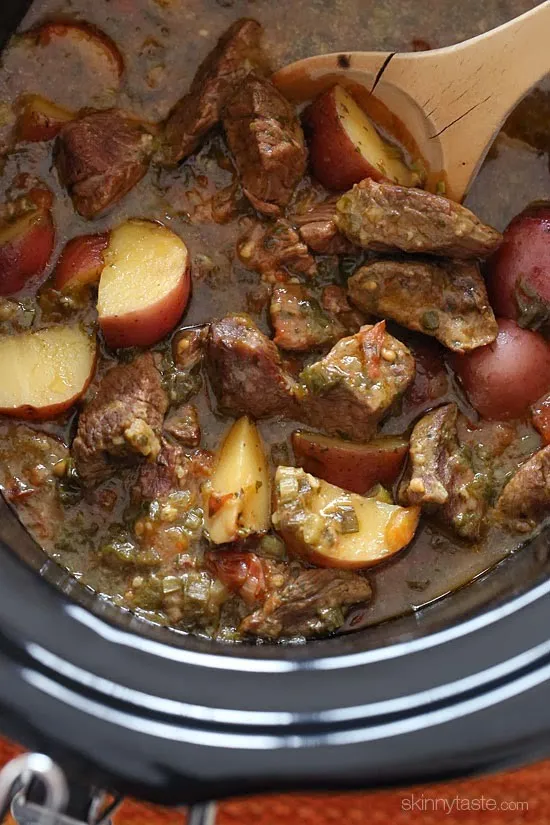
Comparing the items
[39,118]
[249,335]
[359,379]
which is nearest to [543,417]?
[359,379]

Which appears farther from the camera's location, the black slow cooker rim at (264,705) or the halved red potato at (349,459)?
the halved red potato at (349,459)

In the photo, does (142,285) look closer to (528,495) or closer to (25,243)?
(25,243)

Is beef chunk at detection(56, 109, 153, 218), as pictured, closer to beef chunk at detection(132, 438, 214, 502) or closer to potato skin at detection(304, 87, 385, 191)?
potato skin at detection(304, 87, 385, 191)

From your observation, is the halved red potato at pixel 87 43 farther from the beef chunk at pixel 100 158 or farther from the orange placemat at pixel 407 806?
the orange placemat at pixel 407 806

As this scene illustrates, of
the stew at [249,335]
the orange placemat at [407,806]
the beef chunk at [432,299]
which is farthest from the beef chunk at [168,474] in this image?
the orange placemat at [407,806]

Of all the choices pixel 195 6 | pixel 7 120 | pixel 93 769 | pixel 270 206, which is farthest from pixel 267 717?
pixel 195 6

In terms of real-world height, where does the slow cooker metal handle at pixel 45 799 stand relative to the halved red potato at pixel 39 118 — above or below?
below

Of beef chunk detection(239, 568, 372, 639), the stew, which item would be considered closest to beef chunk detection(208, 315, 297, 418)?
the stew
